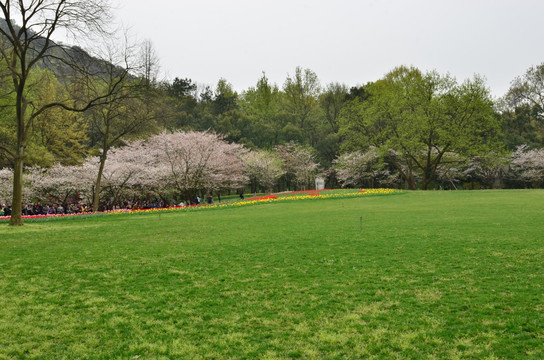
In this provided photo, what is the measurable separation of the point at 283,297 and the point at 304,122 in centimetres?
5547

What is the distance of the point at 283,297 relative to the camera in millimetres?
5727

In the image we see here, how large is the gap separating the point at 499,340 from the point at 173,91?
60083 mm

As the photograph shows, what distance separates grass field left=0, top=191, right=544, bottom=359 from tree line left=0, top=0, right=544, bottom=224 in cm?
1093

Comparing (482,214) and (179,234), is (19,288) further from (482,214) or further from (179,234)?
(482,214)

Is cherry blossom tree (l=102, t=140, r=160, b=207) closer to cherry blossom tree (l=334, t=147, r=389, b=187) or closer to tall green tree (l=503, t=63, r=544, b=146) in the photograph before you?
cherry blossom tree (l=334, t=147, r=389, b=187)

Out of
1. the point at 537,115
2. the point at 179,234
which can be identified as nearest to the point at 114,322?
the point at 179,234

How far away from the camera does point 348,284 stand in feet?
20.6

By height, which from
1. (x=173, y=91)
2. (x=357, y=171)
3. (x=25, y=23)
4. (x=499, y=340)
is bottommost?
(x=499, y=340)

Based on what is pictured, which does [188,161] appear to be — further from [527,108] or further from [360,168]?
[527,108]

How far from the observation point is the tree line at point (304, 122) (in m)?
22.5

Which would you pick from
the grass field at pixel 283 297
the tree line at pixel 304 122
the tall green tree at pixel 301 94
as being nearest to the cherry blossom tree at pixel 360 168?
the tree line at pixel 304 122

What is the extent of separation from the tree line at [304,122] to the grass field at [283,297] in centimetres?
1093

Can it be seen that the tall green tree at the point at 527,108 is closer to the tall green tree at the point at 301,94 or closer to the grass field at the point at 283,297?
the tall green tree at the point at 301,94

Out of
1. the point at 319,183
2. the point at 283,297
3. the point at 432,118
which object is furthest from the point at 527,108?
the point at 283,297
